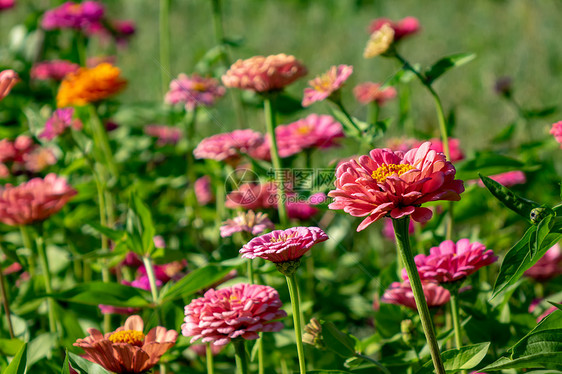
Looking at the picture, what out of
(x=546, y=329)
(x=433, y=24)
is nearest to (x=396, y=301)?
(x=546, y=329)

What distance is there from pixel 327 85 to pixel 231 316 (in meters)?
0.43

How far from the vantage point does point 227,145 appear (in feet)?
3.21

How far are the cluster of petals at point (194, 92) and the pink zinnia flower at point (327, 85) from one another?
0.42m

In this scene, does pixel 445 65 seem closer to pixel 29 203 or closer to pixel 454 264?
pixel 454 264

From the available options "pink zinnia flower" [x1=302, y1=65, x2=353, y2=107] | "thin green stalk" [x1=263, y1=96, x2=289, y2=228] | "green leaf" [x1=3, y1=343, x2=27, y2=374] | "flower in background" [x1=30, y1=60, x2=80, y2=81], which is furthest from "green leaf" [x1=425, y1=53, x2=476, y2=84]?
"flower in background" [x1=30, y1=60, x2=80, y2=81]

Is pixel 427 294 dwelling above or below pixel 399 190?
below

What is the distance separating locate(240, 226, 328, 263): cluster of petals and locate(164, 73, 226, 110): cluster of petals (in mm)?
739

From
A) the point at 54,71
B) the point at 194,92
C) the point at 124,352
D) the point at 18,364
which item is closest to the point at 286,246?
the point at 124,352

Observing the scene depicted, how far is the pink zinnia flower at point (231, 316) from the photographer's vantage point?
0.61 metres

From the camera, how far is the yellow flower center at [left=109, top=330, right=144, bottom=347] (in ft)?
2.23

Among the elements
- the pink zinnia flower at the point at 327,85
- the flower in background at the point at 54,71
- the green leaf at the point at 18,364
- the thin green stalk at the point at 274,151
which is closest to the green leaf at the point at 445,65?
the pink zinnia flower at the point at 327,85

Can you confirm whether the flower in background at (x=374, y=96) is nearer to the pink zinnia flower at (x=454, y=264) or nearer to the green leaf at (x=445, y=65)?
the green leaf at (x=445, y=65)

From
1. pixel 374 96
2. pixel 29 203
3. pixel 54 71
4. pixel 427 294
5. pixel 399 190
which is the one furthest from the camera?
pixel 54 71

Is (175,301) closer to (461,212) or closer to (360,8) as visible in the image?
(461,212)
